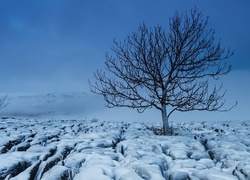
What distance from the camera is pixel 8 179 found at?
2535 mm

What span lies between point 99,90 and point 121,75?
3.12 feet

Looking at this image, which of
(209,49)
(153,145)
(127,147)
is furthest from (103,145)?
(209,49)

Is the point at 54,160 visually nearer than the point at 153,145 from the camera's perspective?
Yes

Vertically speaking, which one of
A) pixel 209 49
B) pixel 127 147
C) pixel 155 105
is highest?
pixel 209 49

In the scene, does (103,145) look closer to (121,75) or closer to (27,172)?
(27,172)

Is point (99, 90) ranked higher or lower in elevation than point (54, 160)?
higher

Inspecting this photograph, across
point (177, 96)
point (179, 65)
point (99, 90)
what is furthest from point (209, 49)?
point (99, 90)

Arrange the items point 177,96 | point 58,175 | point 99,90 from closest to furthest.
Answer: point 58,175 < point 177,96 < point 99,90

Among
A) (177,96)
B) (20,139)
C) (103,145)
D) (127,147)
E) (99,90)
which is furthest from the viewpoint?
(99,90)

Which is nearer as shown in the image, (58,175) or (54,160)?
(58,175)

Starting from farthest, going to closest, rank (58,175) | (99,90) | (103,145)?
(99,90) < (103,145) < (58,175)

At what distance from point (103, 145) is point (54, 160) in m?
1.44

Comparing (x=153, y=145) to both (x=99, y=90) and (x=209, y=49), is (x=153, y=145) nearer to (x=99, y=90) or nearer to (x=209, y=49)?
(x=99, y=90)

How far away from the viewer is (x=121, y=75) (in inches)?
280
